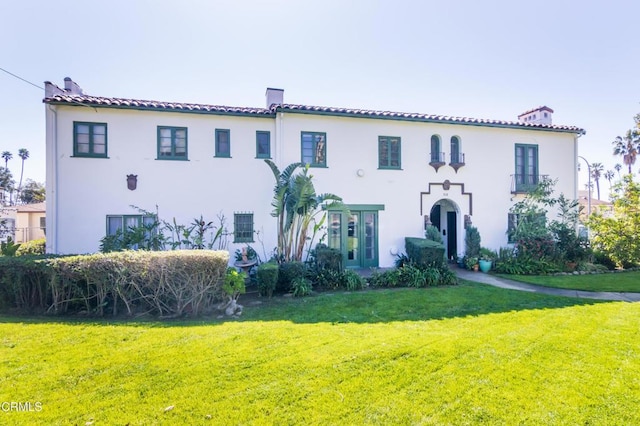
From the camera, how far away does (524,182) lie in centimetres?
1369

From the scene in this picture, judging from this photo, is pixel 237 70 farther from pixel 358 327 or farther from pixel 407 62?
pixel 358 327

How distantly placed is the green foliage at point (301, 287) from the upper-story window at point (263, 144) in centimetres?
521

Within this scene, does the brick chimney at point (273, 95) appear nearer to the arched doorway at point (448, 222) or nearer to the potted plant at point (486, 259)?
the arched doorway at point (448, 222)

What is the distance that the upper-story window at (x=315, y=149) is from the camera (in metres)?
11.9

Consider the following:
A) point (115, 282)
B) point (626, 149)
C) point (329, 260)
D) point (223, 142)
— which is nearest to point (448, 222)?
point (329, 260)

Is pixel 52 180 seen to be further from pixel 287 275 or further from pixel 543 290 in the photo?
pixel 543 290

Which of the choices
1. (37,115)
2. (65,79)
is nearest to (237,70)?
(65,79)

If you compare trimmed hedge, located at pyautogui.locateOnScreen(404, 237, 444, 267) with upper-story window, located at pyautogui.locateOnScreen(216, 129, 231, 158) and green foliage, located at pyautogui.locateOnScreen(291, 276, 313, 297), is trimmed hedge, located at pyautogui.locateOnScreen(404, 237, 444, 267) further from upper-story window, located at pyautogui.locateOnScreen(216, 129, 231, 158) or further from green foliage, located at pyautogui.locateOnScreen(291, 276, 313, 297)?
upper-story window, located at pyautogui.locateOnScreen(216, 129, 231, 158)

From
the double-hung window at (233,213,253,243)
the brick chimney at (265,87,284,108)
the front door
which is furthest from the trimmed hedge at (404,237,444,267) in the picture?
the brick chimney at (265,87,284,108)

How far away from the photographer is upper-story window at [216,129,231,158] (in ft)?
37.3

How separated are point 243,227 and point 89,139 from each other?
604cm

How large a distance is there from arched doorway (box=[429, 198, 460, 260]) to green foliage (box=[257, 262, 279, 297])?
332 inches

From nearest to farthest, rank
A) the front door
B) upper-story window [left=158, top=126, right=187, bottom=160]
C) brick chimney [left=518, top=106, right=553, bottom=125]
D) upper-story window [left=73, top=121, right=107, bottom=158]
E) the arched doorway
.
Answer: upper-story window [left=73, top=121, right=107, bottom=158]
upper-story window [left=158, top=126, right=187, bottom=160]
the front door
the arched doorway
brick chimney [left=518, top=106, right=553, bottom=125]

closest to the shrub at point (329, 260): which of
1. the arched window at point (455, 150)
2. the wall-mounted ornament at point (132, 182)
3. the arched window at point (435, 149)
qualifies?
the arched window at point (435, 149)
